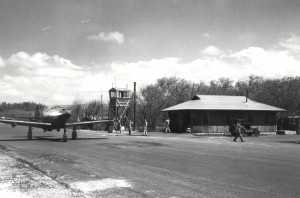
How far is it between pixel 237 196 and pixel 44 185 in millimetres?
Answer: 4834

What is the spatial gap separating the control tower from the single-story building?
25.8 feet

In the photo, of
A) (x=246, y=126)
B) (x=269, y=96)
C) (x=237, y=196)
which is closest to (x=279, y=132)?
(x=246, y=126)

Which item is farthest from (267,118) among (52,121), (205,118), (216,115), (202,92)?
(202,92)

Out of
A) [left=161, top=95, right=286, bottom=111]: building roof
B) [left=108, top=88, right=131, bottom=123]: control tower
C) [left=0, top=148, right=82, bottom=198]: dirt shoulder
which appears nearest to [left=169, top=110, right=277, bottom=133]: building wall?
[left=161, top=95, right=286, bottom=111]: building roof

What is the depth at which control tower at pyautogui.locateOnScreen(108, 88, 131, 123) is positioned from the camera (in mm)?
49509

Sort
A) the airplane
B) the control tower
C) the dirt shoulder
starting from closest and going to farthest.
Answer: the dirt shoulder
the airplane
the control tower

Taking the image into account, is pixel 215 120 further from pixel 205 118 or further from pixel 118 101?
pixel 118 101

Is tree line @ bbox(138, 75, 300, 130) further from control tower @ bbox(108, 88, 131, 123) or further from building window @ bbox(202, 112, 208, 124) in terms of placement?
→ building window @ bbox(202, 112, 208, 124)

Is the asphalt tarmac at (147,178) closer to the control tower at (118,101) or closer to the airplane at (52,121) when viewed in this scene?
the airplane at (52,121)

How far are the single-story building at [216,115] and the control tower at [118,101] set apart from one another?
7.86 m

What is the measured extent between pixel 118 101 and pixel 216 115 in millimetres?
15213

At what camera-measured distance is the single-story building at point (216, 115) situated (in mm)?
41812

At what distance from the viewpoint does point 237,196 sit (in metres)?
7.42

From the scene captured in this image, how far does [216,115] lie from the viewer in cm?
4272
